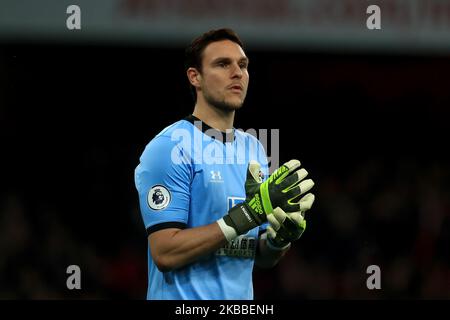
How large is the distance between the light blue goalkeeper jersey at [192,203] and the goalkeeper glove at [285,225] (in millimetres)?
144

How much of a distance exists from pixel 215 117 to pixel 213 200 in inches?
18.8

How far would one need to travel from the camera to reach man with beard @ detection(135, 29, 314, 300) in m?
3.55

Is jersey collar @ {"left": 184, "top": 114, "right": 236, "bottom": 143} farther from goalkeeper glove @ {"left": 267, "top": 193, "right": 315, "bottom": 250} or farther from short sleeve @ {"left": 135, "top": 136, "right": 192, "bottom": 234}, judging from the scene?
goalkeeper glove @ {"left": 267, "top": 193, "right": 315, "bottom": 250}

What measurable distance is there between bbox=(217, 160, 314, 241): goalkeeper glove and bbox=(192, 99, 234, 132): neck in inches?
19.2

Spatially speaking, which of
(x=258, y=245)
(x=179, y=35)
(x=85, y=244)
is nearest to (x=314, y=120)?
(x=179, y=35)

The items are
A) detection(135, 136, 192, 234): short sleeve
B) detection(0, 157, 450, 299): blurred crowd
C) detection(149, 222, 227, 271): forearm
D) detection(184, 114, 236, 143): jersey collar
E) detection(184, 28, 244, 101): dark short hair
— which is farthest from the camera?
detection(0, 157, 450, 299): blurred crowd

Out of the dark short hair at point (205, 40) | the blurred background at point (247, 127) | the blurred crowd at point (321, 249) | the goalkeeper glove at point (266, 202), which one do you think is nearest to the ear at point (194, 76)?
the dark short hair at point (205, 40)

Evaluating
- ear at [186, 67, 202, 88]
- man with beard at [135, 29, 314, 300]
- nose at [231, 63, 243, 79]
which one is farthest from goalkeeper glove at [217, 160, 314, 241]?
ear at [186, 67, 202, 88]

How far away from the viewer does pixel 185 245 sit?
3525 mm

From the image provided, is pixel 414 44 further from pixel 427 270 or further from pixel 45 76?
pixel 45 76

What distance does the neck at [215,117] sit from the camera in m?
3.93

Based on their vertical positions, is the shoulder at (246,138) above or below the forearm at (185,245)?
above

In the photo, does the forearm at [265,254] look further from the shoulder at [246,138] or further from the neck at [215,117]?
the neck at [215,117]

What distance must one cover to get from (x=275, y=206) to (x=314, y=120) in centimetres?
467
